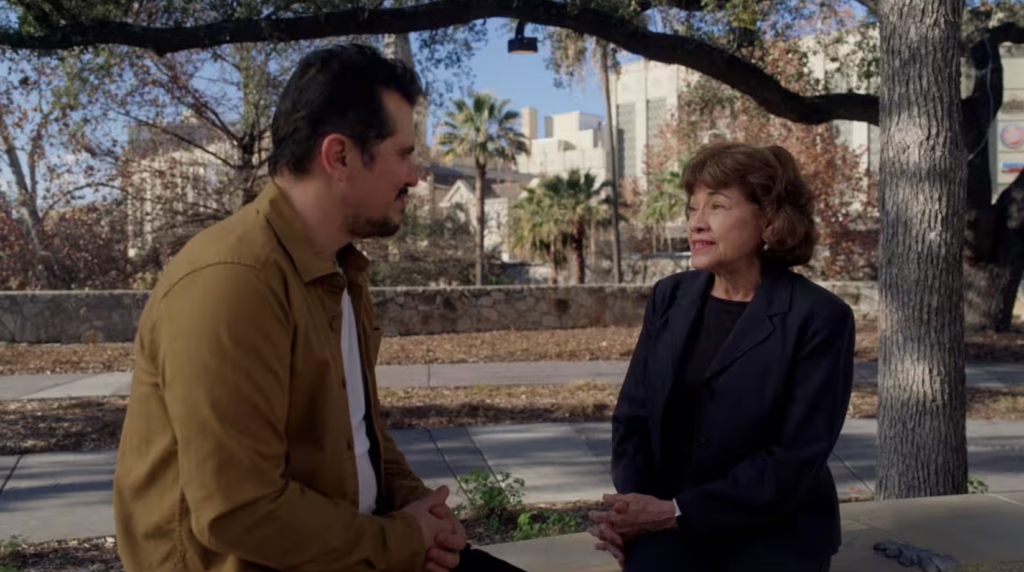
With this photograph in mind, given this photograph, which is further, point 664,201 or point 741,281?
point 664,201

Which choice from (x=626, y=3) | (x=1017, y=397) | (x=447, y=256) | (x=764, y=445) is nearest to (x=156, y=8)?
(x=626, y=3)

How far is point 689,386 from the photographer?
300cm

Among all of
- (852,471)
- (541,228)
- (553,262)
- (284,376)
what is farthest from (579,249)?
(284,376)

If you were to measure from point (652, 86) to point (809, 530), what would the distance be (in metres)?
54.4

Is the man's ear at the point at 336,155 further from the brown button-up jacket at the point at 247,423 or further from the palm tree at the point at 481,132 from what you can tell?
the palm tree at the point at 481,132

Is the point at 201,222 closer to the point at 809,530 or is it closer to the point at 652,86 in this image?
the point at 809,530

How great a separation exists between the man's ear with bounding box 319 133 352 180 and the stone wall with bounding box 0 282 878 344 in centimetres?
1331

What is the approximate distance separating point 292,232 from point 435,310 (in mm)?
13987

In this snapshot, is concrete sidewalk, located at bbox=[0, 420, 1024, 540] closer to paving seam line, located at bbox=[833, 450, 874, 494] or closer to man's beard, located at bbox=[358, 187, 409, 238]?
paving seam line, located at bbox=[833, 450, 874, 494]

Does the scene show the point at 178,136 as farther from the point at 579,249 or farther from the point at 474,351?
the point at 579,249

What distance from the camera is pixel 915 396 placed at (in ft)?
16.1

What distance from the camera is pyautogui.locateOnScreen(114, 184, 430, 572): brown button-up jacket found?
175cm

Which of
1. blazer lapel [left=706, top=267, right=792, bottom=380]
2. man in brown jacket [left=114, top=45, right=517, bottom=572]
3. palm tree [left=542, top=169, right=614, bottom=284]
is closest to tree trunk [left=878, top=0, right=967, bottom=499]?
blazer lapel [left=706, top=267, right=792, bottom=380]

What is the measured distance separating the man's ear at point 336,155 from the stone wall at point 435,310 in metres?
13.3
